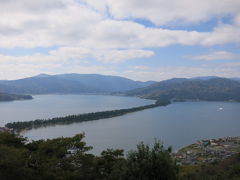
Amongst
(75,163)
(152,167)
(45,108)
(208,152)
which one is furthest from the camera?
(45,108)

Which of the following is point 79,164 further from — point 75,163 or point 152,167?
point 152,167

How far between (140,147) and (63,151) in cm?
374

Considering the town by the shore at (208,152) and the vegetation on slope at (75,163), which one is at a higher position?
the vegetation on slope at (75,163)

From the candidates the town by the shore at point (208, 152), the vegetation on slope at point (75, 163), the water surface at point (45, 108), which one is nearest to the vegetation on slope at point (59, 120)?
the water surface at point (45, 108)

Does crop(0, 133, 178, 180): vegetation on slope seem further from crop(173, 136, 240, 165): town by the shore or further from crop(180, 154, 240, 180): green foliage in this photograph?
crop(173, 136, 240, 165): town by the shore

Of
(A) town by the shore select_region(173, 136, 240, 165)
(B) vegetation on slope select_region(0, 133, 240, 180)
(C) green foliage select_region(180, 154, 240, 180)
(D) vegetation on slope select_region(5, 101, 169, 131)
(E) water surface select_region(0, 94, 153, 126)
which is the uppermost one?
(B) vegetation on slope select_region(0, 133, 240, 180)

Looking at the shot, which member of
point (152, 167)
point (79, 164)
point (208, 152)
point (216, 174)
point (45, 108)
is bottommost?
point (208, 152)

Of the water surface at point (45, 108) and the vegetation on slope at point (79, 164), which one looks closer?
the vegetation on slope at point (79, 164)

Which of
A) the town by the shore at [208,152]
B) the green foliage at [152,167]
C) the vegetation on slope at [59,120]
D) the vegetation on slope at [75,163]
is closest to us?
the green foliage at [152,167]

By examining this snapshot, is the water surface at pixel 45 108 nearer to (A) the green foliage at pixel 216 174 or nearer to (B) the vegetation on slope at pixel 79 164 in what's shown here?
(B) the vegetation on slope at pixel 79 164

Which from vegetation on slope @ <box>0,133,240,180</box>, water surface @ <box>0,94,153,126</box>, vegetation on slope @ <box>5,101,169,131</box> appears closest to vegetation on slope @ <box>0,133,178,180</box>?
vegetation on slope @ <box>0,133,240,180</box>

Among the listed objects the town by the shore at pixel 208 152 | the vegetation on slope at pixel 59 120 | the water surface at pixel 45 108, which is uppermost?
the water surface at pixel 45 108

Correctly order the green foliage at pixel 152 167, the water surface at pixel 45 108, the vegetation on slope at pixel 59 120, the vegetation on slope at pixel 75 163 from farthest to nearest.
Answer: the water surface at pixel 45 108, the vegetation on slope at pixel 59 120, the vegetation on slope at pixel 75 163, the green foliage at pixel 152 167

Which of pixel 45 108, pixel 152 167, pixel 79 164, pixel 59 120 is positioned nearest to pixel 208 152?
pixel 79 164
